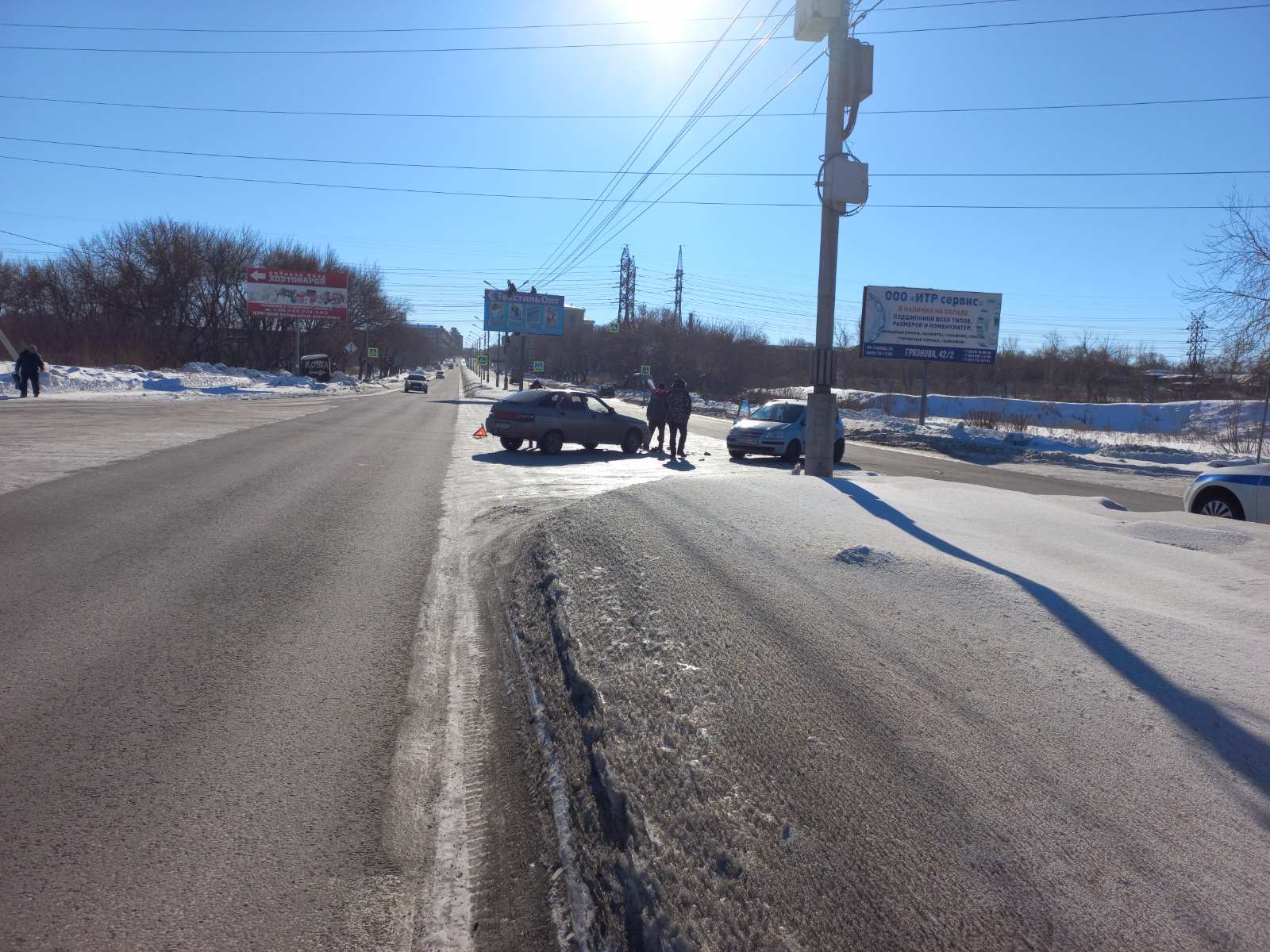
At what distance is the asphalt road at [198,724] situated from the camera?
2.82 meters

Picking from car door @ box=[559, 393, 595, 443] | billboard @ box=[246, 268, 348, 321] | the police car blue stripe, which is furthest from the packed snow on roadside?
the police car blue stripe

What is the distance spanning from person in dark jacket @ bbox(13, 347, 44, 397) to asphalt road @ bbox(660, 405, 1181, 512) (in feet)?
74.4

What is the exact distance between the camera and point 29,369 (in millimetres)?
29875

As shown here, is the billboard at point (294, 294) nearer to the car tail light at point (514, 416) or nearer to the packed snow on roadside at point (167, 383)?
the packed snow on roadside at point (167, 383)

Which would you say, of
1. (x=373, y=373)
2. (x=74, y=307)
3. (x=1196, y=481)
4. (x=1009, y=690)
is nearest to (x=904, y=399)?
(x=1196, y=481)

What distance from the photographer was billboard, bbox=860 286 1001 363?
1531 inches

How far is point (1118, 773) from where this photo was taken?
10.8 feet

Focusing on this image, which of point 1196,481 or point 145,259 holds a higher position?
point 145,259

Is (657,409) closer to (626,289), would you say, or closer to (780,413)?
(780,413)

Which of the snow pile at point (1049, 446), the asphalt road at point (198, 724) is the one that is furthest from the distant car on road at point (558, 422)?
the snow pile at point (1049, 446)

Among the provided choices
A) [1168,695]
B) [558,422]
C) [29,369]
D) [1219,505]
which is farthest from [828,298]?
[29,369]

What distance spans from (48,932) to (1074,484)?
868 inches

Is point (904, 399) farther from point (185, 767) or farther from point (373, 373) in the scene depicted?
point (373, 373)

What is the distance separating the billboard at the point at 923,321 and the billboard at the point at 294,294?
43006 mm
